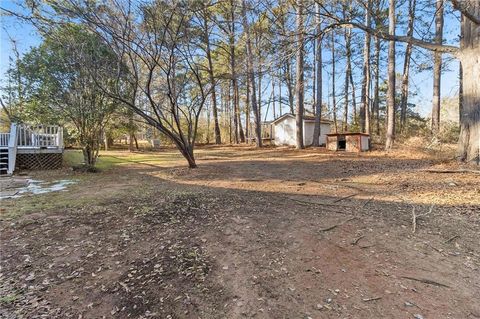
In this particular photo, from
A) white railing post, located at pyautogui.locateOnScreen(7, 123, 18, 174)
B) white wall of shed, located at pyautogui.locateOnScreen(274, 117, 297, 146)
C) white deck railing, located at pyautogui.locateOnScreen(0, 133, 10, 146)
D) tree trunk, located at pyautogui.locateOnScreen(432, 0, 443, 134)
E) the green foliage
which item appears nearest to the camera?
the green foliage

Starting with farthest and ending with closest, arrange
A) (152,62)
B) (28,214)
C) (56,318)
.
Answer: (152,62), (28,214), (56,318)

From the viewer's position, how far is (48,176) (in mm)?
7637

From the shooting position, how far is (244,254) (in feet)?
9.01

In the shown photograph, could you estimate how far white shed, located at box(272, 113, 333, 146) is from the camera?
58.5ft

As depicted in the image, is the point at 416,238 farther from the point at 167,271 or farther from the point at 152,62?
the point at 152,62

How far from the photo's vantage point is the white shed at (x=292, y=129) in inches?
702

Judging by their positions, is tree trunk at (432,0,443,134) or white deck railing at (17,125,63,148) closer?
white deck railing at (17,125,63,148)

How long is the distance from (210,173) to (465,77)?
721 cm

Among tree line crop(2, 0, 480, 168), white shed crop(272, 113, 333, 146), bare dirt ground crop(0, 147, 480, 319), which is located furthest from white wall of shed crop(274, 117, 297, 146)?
bare dirt ground crop(0, 147, 480, 319)

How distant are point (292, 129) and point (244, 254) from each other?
54.3 ft

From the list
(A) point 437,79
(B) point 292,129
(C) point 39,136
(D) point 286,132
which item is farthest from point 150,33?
(D) point 286,132

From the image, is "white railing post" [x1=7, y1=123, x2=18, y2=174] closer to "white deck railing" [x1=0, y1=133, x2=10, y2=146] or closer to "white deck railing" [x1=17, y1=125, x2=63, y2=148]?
"white deck railing" [x1=17, y1=125, x2=63, y2=148]

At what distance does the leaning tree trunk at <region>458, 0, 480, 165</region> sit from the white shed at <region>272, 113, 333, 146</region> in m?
10.9

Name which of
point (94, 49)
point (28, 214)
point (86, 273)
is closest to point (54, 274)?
point (86, 273)
